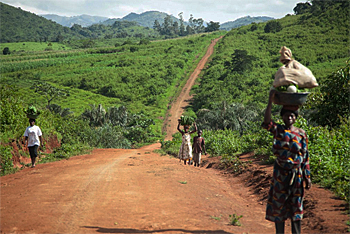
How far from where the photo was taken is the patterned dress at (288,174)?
404 centimetres

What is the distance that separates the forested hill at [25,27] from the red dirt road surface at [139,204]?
142086mm

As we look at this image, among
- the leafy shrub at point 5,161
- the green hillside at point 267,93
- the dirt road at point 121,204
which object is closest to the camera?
the dirt road at point 121,204

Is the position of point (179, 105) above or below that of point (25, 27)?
below

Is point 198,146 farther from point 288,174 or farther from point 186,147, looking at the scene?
point 288,174

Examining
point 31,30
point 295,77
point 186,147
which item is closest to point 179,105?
point 186,147

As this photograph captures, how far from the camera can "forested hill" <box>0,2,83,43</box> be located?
463ft

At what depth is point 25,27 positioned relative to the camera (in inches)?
6053

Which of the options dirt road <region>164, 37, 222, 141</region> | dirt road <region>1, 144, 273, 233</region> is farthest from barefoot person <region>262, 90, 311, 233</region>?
dirt road <region>164, 37, 222, 141</region>

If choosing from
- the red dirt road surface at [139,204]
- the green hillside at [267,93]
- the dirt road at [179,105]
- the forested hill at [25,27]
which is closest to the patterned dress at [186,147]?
the green hillside at [267,93]

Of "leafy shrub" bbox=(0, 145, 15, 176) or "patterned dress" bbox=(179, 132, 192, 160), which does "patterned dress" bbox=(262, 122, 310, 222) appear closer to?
"patterned dress" bbox=(179, 132, 192, 160)

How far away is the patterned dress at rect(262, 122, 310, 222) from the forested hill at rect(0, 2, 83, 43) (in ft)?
479

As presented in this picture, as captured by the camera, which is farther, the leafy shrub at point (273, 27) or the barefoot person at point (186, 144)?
the leafy shrub at point (273, 27)

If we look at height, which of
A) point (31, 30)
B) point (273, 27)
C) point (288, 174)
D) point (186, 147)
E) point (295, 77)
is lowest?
point (186, 147)

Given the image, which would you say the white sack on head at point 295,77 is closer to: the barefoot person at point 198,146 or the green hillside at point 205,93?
the green hillside at point 205,93
